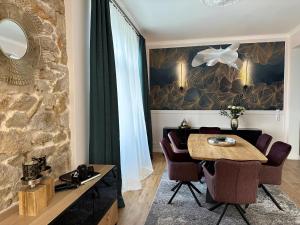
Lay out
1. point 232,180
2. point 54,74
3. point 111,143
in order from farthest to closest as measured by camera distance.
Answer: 1. point 111,143
2. point 232,180
3. point 54,74

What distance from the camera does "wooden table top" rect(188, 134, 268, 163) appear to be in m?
2.50

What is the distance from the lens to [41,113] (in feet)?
5.78

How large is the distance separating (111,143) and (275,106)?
4.07 meters

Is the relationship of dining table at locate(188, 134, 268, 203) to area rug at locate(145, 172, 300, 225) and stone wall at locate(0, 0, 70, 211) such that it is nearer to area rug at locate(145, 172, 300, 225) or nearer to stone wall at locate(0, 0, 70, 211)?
area rug at locate(145, 172, 300, 225)

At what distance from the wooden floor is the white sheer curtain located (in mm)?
162

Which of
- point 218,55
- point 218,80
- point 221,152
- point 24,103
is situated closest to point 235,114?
point 218,80

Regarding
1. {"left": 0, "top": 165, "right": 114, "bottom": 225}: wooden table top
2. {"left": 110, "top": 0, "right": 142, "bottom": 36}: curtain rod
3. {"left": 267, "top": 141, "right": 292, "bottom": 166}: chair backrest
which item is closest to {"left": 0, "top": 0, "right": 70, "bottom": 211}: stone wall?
{"left": 0, "top": 165, "right": 114, "bottom": 225}: wooden table top

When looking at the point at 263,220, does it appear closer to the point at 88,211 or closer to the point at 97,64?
the point at 88,211

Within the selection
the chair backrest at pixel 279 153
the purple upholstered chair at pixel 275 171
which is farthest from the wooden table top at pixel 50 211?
the chair backrest at pixel 279 153

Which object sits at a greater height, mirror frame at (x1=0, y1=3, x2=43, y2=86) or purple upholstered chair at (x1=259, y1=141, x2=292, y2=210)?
mirror frame at (x1=0, y1=3, x2=43, y2=86)

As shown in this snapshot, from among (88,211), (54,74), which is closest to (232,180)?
(88,211)

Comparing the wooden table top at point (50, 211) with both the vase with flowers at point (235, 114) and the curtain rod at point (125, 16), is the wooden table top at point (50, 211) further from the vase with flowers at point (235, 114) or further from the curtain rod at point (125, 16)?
the vase with flowers at point (235, 114)

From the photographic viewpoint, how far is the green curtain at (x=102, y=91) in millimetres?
2412

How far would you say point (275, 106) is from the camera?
5.01 meters
